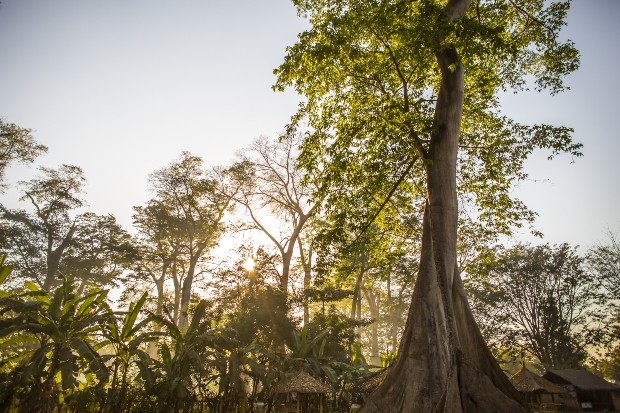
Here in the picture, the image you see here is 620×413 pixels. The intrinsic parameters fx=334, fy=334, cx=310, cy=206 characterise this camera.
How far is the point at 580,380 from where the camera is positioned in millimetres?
23078

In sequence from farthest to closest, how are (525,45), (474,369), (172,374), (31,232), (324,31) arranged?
1. (31,232)
2. (172,374)
3. (525,45)
4. (324,31)
5. (474,369)

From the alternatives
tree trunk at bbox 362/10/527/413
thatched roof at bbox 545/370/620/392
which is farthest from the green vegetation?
thatched roof at bbox 545/370/620/392

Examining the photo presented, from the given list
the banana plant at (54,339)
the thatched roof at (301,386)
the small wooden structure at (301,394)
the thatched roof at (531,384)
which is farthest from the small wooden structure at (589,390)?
the banana plant at (54,339)

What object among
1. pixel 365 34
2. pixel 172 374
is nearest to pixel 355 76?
pixel 365 34

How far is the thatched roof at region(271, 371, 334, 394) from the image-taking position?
39.5ft

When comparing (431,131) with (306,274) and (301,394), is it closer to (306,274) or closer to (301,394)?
(301,394)

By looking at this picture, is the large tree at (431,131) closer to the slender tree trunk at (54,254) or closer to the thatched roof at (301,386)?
the thatched roof at (301,386)

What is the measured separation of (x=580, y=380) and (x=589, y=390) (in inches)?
27.7

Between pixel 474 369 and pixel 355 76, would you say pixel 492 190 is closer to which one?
pixel 355 76

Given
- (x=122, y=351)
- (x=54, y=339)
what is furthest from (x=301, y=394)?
(x=54, y=339)

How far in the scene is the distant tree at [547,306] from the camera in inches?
1036

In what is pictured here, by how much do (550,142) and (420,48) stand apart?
415 cm

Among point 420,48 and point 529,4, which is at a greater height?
point 529,4

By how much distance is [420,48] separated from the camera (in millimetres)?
7277
